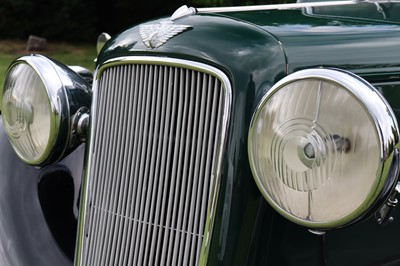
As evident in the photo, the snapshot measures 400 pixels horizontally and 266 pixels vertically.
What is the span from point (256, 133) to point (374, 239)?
565 millimetres

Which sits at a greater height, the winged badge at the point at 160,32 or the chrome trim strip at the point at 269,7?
the winged badge at the point at 160,32

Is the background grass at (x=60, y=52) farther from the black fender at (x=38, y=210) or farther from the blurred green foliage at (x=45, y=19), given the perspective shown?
the black fender at (x=38, y=210)

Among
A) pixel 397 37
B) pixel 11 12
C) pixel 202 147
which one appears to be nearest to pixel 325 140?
pixel 202 147

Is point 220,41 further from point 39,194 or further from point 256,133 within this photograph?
point 39,194

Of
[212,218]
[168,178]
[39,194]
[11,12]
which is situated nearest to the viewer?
[212,218]

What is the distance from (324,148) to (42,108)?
4.02 ft

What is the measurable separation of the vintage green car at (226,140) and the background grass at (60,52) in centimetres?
941

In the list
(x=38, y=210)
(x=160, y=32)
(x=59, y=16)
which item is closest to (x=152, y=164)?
(x=160, y=32)

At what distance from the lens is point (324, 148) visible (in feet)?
5.50

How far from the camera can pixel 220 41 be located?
197cm

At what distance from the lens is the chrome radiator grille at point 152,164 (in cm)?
193

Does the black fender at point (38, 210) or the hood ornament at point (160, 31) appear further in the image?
the black fender at point (38, 210)

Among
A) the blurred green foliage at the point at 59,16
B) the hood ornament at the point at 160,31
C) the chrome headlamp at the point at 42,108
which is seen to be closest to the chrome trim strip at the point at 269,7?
the hood ornament at the point at 160,31

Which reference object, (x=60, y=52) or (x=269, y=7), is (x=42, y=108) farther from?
(x=60, y=52)
